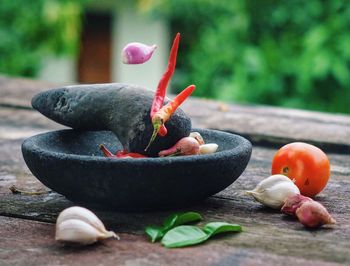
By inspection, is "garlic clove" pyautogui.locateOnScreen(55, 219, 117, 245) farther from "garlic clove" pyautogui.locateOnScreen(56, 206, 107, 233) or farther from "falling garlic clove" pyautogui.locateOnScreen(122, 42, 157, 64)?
"falling garlic clove" pyautogui.locateOnScreen(122, 42, 157, 64)

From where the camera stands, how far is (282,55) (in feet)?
13.7

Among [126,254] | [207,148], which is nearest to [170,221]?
[126,254]

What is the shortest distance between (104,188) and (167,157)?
107 mm

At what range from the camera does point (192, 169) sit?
1.19 meters

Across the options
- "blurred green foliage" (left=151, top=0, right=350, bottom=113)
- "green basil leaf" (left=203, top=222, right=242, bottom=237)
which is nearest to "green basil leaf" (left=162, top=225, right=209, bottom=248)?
"green basil leaf" (left=203, top=222, right=242, bottom=237)

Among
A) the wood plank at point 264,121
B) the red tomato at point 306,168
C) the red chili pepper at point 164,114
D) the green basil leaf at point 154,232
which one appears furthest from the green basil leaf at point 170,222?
the wood plank at point 264,121

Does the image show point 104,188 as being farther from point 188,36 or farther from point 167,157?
point 188,36

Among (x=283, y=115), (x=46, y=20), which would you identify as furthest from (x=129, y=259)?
(x=46, y=20)

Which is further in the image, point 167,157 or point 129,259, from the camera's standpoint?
point 167,157

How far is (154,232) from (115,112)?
0.27 m

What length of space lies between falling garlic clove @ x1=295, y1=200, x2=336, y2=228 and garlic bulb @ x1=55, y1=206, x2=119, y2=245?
0.29m

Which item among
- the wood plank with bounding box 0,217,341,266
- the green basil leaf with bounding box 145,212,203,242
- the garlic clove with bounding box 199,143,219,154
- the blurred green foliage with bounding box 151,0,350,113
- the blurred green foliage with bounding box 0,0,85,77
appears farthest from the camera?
the blurred green foliage with bounding box 0,0,85,77

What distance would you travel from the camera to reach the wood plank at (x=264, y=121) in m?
2.12

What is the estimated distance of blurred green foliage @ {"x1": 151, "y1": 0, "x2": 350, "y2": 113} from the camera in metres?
3.99
